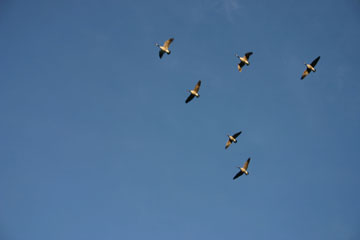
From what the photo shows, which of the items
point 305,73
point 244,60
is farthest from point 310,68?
point 244,60

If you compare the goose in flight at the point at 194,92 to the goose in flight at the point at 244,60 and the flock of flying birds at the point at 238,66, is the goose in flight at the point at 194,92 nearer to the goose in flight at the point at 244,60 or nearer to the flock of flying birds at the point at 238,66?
the flock of flying birds at the point at 238,66

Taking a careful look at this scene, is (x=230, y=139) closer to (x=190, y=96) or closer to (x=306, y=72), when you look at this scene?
(x=190, y=96)

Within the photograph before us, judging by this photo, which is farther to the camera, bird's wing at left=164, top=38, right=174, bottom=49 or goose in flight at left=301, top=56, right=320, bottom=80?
goose in flight at left=301, top=56, right=320, bottom=80

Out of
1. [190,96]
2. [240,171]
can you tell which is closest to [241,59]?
[190,96]

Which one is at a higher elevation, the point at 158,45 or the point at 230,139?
the point at 158,45

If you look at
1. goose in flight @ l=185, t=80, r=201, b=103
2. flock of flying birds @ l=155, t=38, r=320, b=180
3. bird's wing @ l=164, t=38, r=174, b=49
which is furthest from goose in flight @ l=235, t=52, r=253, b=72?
bird's wing @ l=164, t=38, r=174, b=49


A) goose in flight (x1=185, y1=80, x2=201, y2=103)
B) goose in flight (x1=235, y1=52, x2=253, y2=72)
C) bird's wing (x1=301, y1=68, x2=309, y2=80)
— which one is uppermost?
bird's wing (x1=301, y1=68, x2=309, y2=80)

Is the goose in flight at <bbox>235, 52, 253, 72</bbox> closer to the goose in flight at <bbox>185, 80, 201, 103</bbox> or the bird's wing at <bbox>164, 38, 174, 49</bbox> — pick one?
the goose in flight at <bbox>185, 80, 201, 103</bbox>

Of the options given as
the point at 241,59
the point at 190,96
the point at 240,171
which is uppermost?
the point at 241,59

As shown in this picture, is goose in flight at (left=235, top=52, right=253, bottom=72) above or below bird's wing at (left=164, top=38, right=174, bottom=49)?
above

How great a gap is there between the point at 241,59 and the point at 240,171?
68.3ft

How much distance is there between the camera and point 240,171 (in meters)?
78.8

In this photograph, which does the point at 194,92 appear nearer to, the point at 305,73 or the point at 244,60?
the point at 244,60

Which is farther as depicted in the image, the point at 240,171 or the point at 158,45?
the point at 240,171
